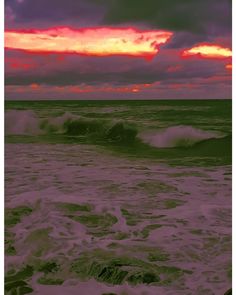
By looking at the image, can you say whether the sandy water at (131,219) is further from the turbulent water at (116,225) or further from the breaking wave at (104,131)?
the breaking wave at (104,131)

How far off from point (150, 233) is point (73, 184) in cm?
215

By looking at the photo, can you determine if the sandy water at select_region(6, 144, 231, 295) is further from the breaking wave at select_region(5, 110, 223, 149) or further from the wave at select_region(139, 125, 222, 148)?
the breaking wave at select_region(5, 110, 223, 149)

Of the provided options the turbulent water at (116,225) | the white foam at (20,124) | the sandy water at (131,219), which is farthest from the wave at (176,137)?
the white foam at (20,124)

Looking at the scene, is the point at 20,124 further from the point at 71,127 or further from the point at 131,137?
the point at 131,137

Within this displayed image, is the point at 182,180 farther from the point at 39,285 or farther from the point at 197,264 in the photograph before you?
the point at 39,285

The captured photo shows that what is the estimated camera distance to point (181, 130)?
523 inches

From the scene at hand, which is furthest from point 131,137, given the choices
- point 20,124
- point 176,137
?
point 20,124

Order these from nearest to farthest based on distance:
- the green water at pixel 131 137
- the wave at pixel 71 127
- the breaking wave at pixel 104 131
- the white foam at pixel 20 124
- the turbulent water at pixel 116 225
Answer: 1. the turbulent water at pixel 116 225
2. the green water at pixel 131 137
3. the breaking wave at pixel 104 131
4. the wave at pixel 71 127
5. the white foam at pixel 20 124

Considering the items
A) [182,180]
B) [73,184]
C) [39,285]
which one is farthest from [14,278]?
[182,180]

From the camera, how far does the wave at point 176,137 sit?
1173cm

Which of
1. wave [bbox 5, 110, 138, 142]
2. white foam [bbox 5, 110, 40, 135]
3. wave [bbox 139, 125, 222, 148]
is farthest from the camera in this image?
white foam [bbox 5, 110, 40, 135]

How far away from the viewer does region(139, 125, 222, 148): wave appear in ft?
38.5

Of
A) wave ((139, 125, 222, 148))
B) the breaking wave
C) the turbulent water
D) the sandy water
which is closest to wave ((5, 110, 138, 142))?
the breaking wave

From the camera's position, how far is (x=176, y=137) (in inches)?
492
